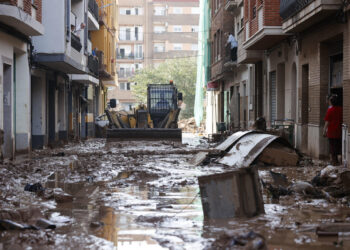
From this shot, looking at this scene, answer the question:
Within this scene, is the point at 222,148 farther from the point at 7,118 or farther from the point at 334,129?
the point at 7,118

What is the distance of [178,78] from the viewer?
6862 cm

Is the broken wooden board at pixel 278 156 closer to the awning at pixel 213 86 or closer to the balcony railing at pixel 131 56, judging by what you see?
the awning at pixel 213 86

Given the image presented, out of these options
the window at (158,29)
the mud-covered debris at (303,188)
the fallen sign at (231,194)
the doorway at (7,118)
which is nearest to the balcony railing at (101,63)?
the doorway at (7,118)

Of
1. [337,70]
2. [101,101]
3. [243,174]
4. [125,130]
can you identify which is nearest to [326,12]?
[337,70]

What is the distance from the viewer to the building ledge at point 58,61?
22.6 m

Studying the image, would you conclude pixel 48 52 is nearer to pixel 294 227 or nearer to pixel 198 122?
pixel 294 227

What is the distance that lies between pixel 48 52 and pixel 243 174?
1731cm

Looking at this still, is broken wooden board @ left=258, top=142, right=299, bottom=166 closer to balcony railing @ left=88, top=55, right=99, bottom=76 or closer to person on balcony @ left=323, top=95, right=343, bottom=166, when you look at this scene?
person on balcony @ left=323, top=95, right=343, bottom=166

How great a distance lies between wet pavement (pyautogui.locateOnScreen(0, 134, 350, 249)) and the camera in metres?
5.82

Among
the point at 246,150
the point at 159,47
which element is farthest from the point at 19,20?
the point at 159,47

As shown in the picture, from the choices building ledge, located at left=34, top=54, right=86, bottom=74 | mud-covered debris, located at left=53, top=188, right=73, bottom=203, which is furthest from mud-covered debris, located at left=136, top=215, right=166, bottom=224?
building ledge, located at left=34, top=54, right=86, bottom=74

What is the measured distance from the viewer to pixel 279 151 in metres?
14.6

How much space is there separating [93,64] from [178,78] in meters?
33.8

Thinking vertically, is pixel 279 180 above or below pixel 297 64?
below
